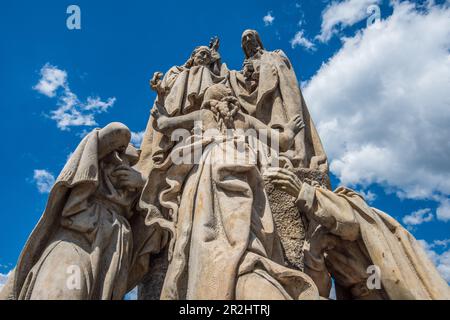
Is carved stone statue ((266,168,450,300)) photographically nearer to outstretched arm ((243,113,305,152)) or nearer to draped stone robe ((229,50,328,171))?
outstretched arm ((243,113,305,152))

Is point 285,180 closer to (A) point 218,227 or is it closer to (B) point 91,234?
(A) point 218,227

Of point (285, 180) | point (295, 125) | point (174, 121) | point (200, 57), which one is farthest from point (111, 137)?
point (200, 57)

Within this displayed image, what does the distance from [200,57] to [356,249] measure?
13.4 ft

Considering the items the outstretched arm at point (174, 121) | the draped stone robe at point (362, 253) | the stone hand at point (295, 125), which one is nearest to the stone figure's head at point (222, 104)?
the outstretched arm at point (174, 121)

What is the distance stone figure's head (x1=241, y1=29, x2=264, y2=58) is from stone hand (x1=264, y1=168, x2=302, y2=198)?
11.0 feet

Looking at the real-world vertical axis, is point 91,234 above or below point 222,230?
above

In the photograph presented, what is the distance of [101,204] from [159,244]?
0.73 m

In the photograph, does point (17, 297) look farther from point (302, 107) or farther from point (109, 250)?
point (302, 107)

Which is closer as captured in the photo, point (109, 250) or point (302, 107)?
point (109, 250)

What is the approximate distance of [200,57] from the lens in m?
7.51

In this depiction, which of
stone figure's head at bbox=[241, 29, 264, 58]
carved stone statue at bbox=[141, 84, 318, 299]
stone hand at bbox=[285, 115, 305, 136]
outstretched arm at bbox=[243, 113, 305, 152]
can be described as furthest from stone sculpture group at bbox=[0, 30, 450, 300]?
stone figure's head at bbox=[241, 29, 264, 58]
